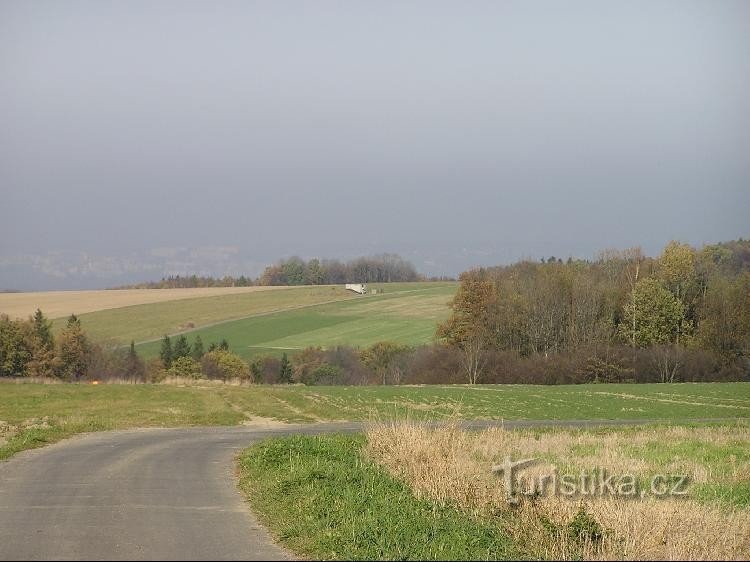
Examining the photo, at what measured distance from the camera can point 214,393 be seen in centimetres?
4325

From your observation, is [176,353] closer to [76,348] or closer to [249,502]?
[76,348]

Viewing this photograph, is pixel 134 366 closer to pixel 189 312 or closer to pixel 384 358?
pixel 384 358

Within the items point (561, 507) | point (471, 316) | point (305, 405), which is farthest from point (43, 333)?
point (561, 507)

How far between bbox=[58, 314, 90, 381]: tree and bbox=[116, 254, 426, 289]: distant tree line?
70.4 meters

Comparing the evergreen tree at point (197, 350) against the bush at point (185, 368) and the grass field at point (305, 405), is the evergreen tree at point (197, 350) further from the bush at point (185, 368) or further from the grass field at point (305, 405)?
the grass field at point (305, 405)

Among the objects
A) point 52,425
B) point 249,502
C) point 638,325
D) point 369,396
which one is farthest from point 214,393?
point 638,325

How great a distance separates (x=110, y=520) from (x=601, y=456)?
1266cm

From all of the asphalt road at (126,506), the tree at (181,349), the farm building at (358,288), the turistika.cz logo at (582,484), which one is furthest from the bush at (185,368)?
the turistika.cz logo at (582,484)

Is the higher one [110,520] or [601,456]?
[110,520]

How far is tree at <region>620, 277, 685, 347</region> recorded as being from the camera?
265 feet

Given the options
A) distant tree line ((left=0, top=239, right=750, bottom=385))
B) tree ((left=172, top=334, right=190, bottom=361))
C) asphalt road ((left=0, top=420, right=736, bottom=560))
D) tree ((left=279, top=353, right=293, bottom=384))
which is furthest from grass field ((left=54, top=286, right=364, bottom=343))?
asphalt road ((left=0, top=420, right=736, bottom=560))

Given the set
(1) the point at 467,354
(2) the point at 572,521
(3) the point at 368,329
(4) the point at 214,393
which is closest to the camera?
(2) the point at 572,521

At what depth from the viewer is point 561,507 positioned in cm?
1185

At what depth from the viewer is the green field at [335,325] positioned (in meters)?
90.7
